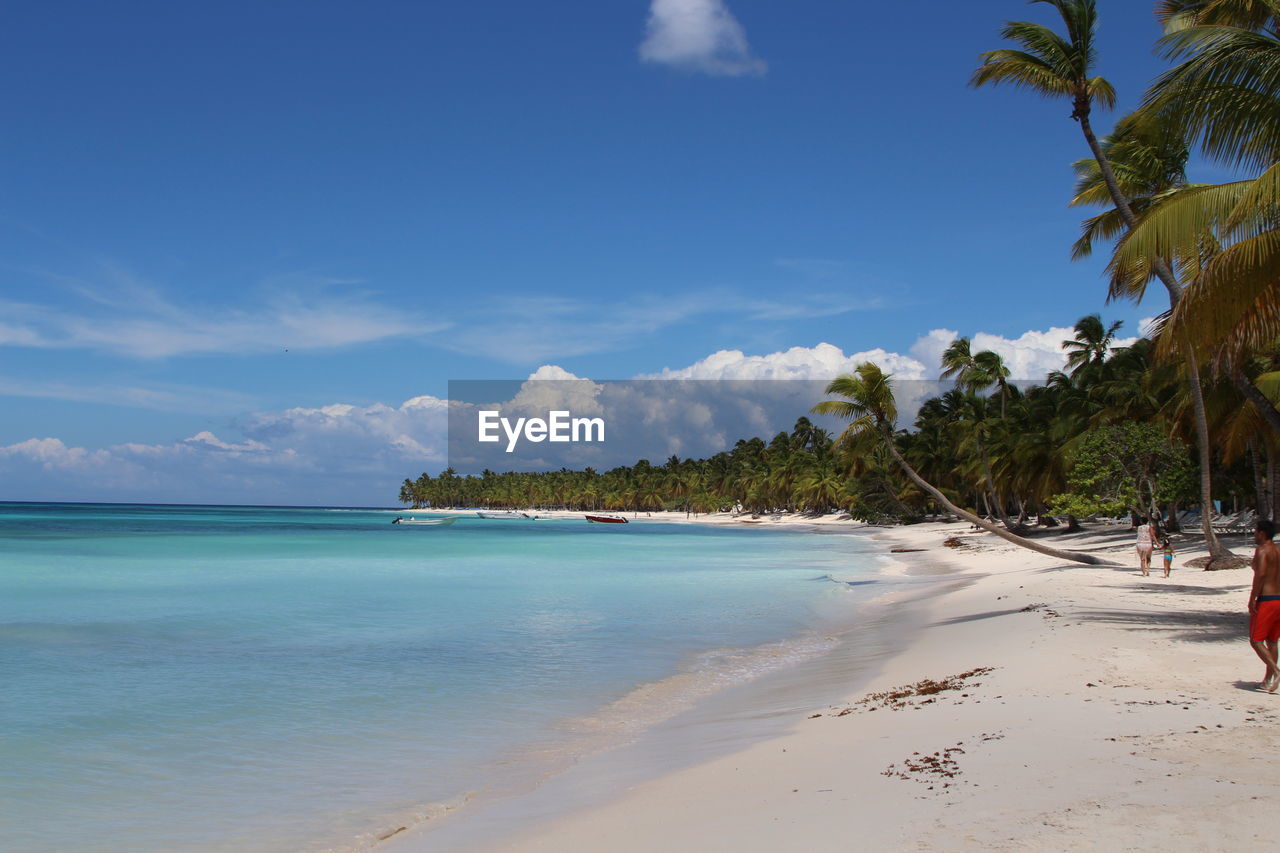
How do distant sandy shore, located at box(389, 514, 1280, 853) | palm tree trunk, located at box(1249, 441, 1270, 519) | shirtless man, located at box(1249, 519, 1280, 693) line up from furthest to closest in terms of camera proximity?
palm tree trunk, located at box(1249, 441, 1270, 519)
shirtless man, located at box(1249, 519, 1280, 693)
distant sandy shore, located at box(389, 514, 1280, 853)

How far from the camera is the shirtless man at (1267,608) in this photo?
23.8 feet

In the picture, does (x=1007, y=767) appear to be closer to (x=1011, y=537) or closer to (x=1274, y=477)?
(x=1011, y=537)

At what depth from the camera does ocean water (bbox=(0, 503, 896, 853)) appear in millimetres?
6711

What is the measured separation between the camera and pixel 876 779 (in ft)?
18.4

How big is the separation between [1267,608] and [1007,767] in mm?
3578

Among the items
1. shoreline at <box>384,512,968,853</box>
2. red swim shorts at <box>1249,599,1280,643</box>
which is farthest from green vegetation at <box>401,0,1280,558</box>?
shoreline at <box>384,512,968,853</box>

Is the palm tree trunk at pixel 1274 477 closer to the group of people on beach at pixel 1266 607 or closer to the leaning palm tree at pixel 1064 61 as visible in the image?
the leaning palm tree at pixel 1064 61

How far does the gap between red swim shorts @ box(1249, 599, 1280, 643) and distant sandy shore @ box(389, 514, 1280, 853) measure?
1.48 ft

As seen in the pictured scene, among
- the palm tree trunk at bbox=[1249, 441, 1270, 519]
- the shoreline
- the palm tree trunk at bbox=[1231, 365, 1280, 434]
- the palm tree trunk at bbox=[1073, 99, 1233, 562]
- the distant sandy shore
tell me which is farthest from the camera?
the palm tree trunk at bbox=[1249, 441, 1270, 519]

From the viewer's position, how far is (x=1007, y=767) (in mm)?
5535

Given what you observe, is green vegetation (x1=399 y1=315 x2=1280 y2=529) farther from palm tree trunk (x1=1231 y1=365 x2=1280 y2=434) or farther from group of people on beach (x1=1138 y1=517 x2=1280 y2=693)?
group of people on beach (x1=1138 y1=517 x2=1280 y2=693)

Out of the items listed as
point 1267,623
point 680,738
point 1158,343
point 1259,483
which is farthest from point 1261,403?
point 1259,483

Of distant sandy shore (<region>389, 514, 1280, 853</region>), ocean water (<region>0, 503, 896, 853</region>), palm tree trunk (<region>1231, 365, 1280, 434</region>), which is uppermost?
palm tree trunk (<region>1231, 365, 1280, 434</region>)

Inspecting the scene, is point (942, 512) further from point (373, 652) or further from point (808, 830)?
point (808, 830)
